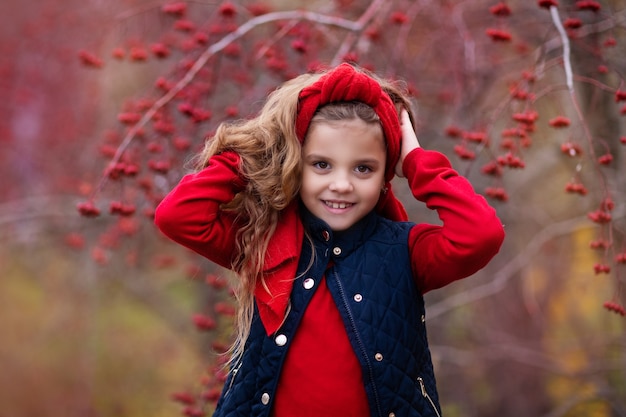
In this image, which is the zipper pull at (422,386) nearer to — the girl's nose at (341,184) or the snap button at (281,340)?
the snap button at (281,340)

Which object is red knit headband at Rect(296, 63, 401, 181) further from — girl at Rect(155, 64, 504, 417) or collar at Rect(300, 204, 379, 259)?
collar at Rect(300, 204, 379, 259)

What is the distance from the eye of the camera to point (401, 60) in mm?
3686

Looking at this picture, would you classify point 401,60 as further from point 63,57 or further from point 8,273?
point 8,273

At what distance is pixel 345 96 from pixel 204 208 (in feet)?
1.48

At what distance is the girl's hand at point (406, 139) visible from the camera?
2.16m

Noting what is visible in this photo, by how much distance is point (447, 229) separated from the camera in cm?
202

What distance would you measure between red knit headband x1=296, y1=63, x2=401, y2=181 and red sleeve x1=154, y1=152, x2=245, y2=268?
0.70 feet

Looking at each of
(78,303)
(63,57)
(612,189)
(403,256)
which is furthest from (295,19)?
(78,303)

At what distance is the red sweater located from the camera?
2.00 m

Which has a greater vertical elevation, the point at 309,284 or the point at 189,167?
the point at 309,284

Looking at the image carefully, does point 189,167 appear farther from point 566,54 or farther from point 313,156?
point 566,54

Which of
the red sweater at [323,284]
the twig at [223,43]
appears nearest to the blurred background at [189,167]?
the twig at [223,43]

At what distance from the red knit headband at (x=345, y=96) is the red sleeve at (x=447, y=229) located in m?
0.10

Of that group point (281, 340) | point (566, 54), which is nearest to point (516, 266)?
point (566, 54)
